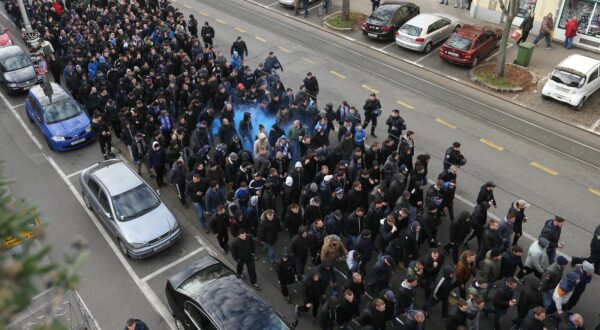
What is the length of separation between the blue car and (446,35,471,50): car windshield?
13837 millimetres

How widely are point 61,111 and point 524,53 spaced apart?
673 inches

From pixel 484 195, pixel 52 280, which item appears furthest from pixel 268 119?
pixel 52 280

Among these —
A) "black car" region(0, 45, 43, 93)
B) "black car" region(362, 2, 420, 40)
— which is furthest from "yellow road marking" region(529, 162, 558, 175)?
"black car" region(0, 45, 43, 93)

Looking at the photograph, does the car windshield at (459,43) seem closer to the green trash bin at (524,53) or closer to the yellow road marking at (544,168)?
the green trash bin at (524,53)

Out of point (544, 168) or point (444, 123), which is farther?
point (444, 123)

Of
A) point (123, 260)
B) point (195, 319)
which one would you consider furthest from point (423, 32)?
point (195, 319)

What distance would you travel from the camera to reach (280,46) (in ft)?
76.3

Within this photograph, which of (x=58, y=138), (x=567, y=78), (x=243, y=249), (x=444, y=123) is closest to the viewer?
(x=243, y=249)

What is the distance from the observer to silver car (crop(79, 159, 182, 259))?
11.6 m

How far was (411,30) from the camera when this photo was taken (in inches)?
863

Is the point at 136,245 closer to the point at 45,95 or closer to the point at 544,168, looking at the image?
the point at 45,95

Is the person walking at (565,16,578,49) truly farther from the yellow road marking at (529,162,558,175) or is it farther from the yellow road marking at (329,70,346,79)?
the yellow road marking at (329,70,346,79)

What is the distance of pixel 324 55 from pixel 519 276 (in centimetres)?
1407

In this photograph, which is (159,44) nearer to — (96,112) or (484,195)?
(96,112)
